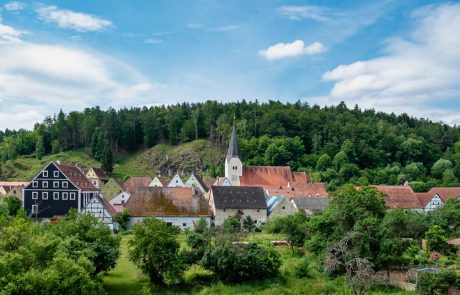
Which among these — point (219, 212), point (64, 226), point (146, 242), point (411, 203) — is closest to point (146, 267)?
point (146, 242)

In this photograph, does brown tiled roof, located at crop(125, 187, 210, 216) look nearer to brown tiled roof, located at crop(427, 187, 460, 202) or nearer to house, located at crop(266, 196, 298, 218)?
house, located at crop(266, 196, 298, 218)

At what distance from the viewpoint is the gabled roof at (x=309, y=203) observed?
55.5 m

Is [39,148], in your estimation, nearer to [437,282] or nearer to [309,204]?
[309,204]

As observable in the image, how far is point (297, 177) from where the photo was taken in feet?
253

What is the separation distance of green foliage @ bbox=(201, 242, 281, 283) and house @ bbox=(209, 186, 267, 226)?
835 inches

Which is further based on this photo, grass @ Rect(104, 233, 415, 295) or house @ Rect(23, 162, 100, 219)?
house @ Rect(23, 162, 100, 219)

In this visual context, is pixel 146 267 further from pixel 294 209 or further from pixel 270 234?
pixel 294 209

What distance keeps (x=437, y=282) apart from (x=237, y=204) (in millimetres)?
27135

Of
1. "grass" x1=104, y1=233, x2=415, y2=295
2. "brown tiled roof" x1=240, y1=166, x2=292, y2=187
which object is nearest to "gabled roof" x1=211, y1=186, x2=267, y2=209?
"grass" x1=104, y1=233, x2=415, y2=295

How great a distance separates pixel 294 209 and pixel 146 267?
29.0 meters

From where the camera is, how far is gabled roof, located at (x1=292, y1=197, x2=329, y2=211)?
55.5 m

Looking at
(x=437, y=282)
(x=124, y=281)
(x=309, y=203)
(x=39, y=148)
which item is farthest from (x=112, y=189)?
(x=437, y=282)

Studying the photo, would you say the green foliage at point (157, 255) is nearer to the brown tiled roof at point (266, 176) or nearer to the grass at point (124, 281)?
the grass at point (124, 281)

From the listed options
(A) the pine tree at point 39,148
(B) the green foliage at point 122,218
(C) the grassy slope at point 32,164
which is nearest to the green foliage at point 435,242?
(B) the green foliage at point 122,218
